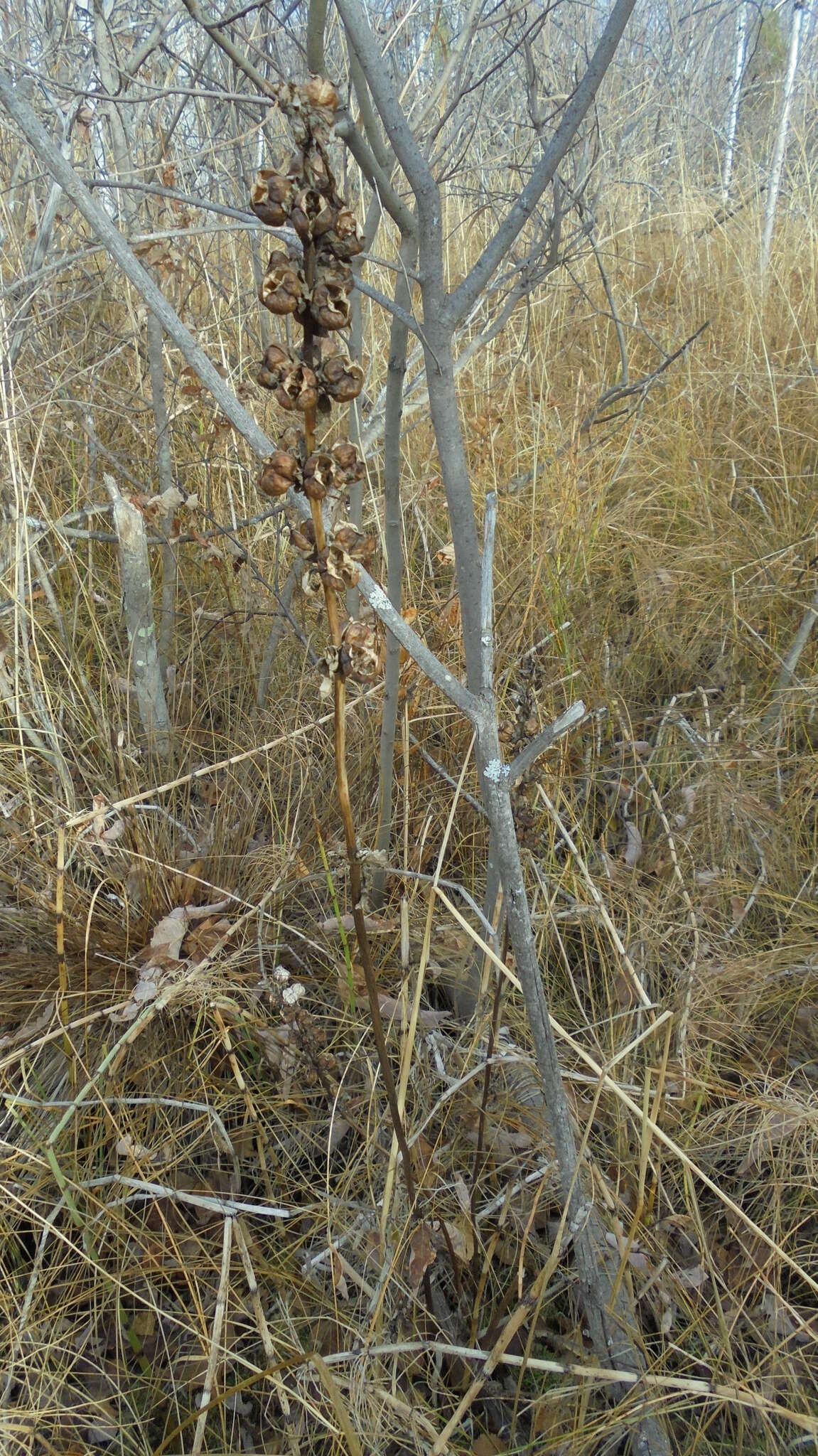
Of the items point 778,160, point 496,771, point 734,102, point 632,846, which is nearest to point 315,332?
point 496,771

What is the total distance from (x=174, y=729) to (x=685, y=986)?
99 cm

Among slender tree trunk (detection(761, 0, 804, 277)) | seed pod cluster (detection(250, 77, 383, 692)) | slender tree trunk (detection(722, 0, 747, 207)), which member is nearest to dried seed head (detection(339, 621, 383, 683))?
seed pod cluster (detection(250, 77, 383, 692))

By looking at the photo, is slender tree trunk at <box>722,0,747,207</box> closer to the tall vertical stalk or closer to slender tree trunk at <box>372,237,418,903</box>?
slender tree trunk at <box>372,237,418,903</box>

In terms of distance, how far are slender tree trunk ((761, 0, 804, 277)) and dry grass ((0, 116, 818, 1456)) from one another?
4.05ft

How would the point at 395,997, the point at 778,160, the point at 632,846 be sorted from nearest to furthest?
1. the point at 395,997
2. the point at 632,846
3. the point at 778,160

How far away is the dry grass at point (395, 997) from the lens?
1.02 m

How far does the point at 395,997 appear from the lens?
1.39m

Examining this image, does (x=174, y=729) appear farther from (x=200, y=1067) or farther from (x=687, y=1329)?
(x=687, y=1329)

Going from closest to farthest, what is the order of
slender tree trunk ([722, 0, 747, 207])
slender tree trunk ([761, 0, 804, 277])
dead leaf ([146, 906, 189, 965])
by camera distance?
dead leaf ([146, 906, 189, 965]) < slender tree trunk ([761, 0, 804, 277]) < slender tree trunk ([722, 0, 747, 207])

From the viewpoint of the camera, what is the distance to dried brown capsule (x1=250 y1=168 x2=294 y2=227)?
631 mm

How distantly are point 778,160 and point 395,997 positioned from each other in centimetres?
374

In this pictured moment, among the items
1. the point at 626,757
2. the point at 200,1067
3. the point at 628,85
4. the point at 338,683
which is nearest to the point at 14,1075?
the point at 200,1067

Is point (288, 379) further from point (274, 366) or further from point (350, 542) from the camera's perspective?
point (350, 542)

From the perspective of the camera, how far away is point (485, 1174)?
114 cm
